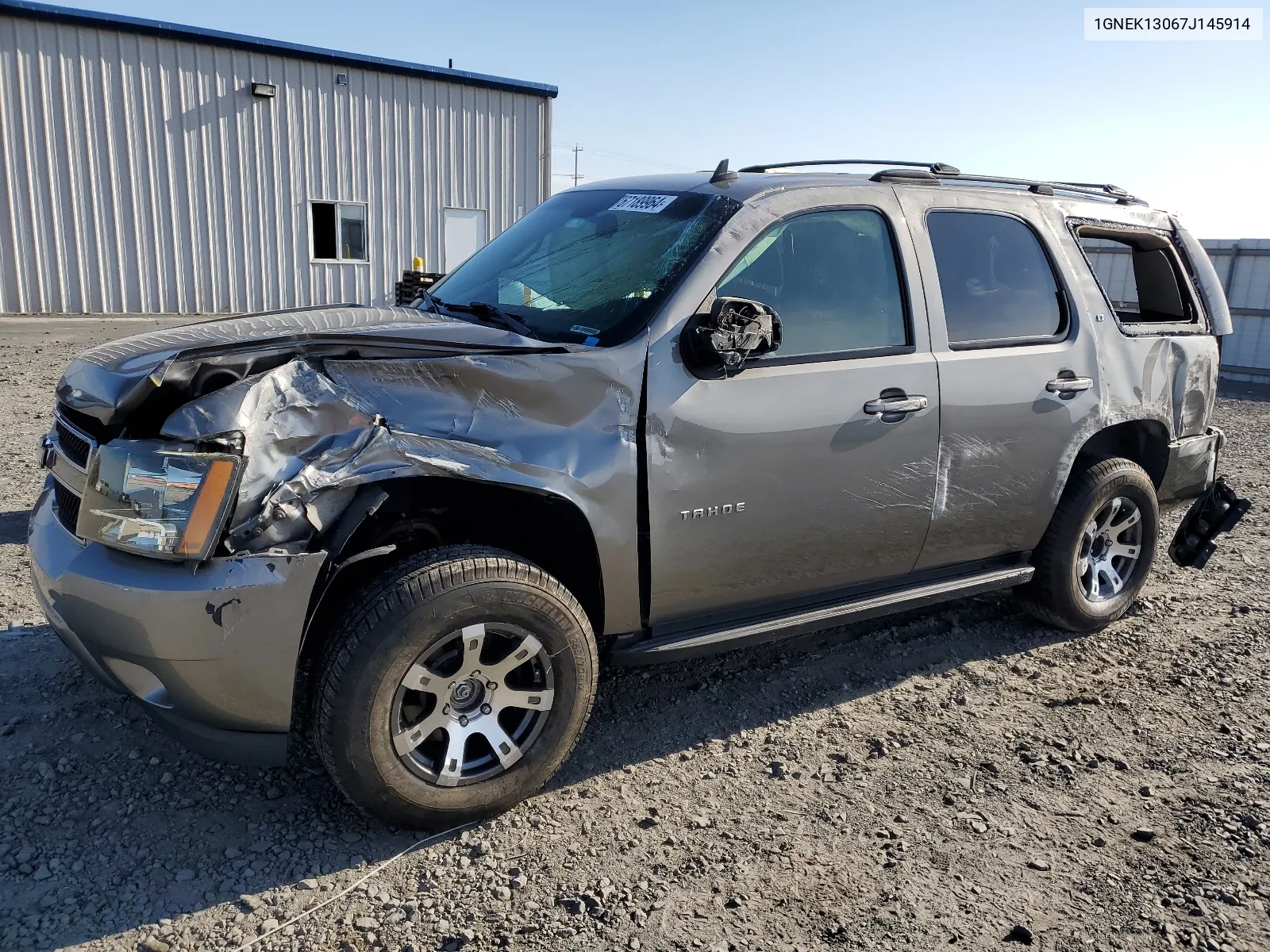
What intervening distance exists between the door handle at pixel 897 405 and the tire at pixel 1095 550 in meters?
1.18

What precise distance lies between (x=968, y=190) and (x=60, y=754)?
13.5 feet

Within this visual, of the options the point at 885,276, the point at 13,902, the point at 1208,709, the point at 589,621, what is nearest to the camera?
the point at 13,902

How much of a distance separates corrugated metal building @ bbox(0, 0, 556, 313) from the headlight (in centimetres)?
1540

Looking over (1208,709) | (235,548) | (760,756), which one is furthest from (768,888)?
(1208,709)

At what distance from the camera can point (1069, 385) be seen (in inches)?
163

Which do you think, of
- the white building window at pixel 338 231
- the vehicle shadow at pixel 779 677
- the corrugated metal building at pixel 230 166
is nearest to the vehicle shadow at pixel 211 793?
the vehicle shadow at pixel 779 677

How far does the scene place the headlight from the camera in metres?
2.52

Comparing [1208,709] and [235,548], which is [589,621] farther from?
[1208,709]

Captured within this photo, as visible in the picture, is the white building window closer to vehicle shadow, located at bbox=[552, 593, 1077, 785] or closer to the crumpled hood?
the crumpled hood

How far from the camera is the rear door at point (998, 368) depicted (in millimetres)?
Answer: 3822

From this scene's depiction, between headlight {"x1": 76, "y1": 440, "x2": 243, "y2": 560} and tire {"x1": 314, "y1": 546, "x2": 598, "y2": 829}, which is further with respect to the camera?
tire {"x1": 314, "y1": 546, "x2": 598, "y2": 829}

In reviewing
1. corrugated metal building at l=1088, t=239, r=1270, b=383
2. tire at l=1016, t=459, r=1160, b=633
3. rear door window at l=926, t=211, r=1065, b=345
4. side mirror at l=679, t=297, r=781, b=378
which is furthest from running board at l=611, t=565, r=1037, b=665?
corrugated metal building at l=1088, t=239, r=1270, b=383

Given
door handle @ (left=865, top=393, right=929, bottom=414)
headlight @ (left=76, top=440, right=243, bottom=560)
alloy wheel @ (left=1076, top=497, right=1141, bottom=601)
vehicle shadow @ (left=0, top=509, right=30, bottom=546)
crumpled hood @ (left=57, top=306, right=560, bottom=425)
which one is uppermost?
crumpled hood @ (left=57, top=306, right=560, bottom=425)

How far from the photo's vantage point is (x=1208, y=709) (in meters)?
3.97
